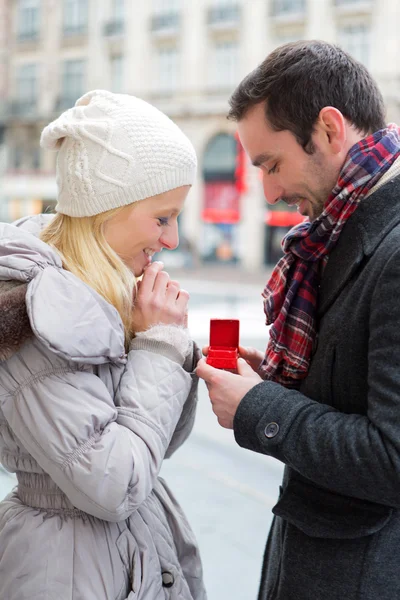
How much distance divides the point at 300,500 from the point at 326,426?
18 cm

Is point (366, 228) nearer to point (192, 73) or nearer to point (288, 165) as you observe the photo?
point (288, 165)

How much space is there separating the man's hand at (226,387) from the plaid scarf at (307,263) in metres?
0.09

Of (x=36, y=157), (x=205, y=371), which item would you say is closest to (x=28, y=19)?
(x=36, y=157)

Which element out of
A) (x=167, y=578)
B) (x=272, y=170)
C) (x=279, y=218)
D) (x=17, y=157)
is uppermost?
(x=272, y=170)

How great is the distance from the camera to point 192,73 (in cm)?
1297

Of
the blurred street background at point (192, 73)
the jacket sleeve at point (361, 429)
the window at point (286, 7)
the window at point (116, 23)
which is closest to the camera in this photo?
the jacket sleeve at point (361, 429)

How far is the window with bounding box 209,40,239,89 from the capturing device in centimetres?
1257

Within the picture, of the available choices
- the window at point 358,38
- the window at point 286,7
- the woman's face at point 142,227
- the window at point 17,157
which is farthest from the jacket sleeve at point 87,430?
the window at point 17,157

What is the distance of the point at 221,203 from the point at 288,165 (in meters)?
12.8

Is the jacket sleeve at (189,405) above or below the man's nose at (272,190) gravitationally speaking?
below

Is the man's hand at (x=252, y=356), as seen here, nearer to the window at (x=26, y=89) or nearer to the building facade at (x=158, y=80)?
the building facade at (x=158, y=80)

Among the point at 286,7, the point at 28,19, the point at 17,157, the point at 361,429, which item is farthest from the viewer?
the point at 17,157

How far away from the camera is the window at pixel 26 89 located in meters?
13.4

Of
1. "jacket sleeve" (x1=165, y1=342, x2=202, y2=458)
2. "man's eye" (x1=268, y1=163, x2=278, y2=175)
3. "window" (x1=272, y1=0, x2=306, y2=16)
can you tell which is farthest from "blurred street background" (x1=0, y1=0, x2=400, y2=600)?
"man's eye" (x1=268, y1=163, x2=278, y2=175)
